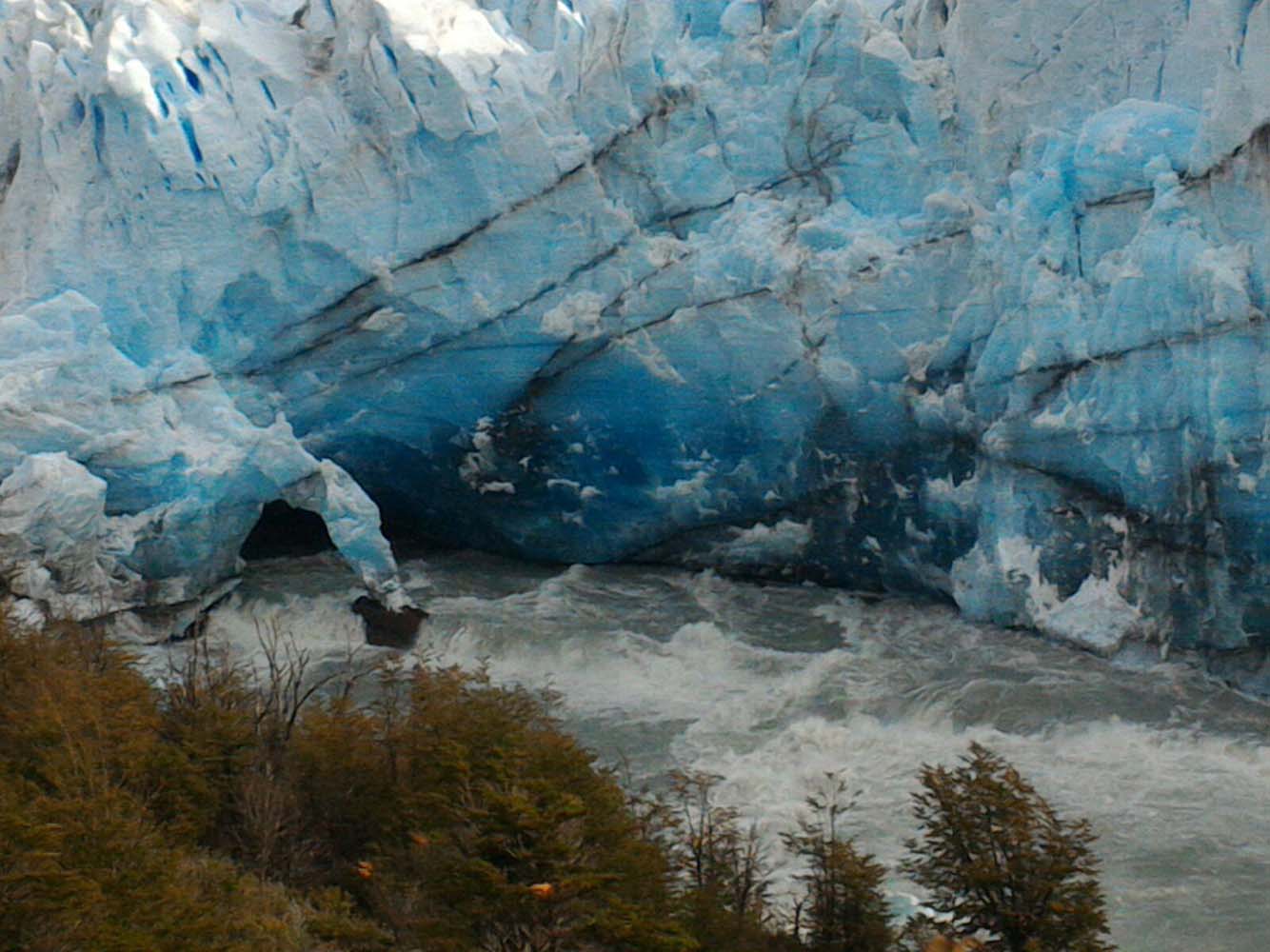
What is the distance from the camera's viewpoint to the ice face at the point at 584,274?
13828mm

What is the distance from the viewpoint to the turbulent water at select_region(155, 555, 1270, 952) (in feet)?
35.5

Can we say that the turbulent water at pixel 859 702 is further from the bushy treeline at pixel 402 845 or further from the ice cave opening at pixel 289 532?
the bushy treeline at pixel 402 845

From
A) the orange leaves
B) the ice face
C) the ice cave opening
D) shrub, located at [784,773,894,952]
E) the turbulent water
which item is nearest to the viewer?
the orange leaves

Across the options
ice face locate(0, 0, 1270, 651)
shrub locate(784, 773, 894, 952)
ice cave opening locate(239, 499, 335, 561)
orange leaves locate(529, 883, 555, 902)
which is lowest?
shrub locate(784, 773, 894, 952)

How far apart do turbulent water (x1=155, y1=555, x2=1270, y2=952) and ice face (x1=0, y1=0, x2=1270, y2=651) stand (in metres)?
0.55

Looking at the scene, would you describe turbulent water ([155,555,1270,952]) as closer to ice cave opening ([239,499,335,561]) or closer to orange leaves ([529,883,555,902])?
ice cave opening ([239,499,335,561])

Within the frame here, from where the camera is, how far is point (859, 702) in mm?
13219

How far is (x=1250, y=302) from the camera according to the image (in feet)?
40.5

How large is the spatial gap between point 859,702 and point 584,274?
4.75 metres

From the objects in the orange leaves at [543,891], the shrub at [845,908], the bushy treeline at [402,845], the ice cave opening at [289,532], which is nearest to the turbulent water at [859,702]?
the ice cave opening at [289,532]

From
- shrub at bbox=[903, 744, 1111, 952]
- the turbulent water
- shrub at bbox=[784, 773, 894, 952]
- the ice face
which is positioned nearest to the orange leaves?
shrub at bbox=[784, 773, 894, 952]

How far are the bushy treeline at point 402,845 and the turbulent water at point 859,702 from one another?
1.56m

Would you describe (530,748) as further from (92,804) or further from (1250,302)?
(1250,302)

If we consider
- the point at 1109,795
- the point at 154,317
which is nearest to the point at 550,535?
the point at 154,317
